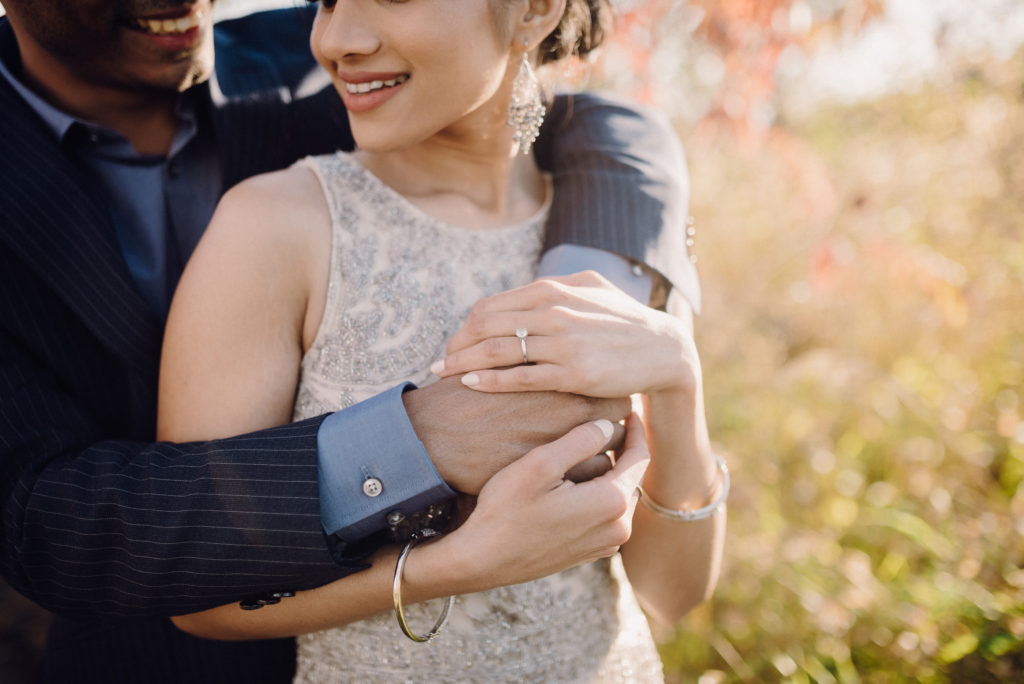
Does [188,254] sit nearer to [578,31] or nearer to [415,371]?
[415,371]

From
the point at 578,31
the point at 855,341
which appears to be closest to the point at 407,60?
A: the point at 578,31

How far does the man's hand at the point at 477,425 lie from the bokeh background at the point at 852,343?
3.55ft

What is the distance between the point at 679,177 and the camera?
189 cm

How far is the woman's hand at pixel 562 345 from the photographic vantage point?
49.8 inches

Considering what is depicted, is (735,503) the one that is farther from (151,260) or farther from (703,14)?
(151,260)

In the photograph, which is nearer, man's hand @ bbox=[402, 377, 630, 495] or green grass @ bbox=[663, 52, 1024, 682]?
man's hand @ bbox=[402, 377, 630, 495]

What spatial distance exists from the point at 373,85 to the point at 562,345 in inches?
27.1

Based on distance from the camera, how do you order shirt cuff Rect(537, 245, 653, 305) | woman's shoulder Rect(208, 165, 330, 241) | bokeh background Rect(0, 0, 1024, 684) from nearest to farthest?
woman's shoulder Rect(208, 165, 330, 241) < shirt cuff Rect(537, 245, 653, 305) < bokeh background Rect(0, 0, 1024, 684)

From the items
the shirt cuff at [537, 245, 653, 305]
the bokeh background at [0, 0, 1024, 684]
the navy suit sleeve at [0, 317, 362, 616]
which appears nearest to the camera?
the navy suit sleeve at [0, 317, 362, 616]

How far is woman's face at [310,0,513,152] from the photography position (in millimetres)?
1399

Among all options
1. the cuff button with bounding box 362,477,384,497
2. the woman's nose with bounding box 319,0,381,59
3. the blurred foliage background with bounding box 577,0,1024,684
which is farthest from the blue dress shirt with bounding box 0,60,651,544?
the blurred foliage background with bounding box 577,0,1024,684

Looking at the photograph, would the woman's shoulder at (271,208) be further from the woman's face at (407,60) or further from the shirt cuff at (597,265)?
the shirt cuff at (597,265)

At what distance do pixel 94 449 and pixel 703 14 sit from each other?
2.47 m

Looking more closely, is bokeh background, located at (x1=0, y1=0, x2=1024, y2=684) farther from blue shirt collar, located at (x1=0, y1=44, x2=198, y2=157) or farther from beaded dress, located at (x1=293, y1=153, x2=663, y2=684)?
blue shirt collar, located at (x1=0, y1=44, x2=198, y2=157)
